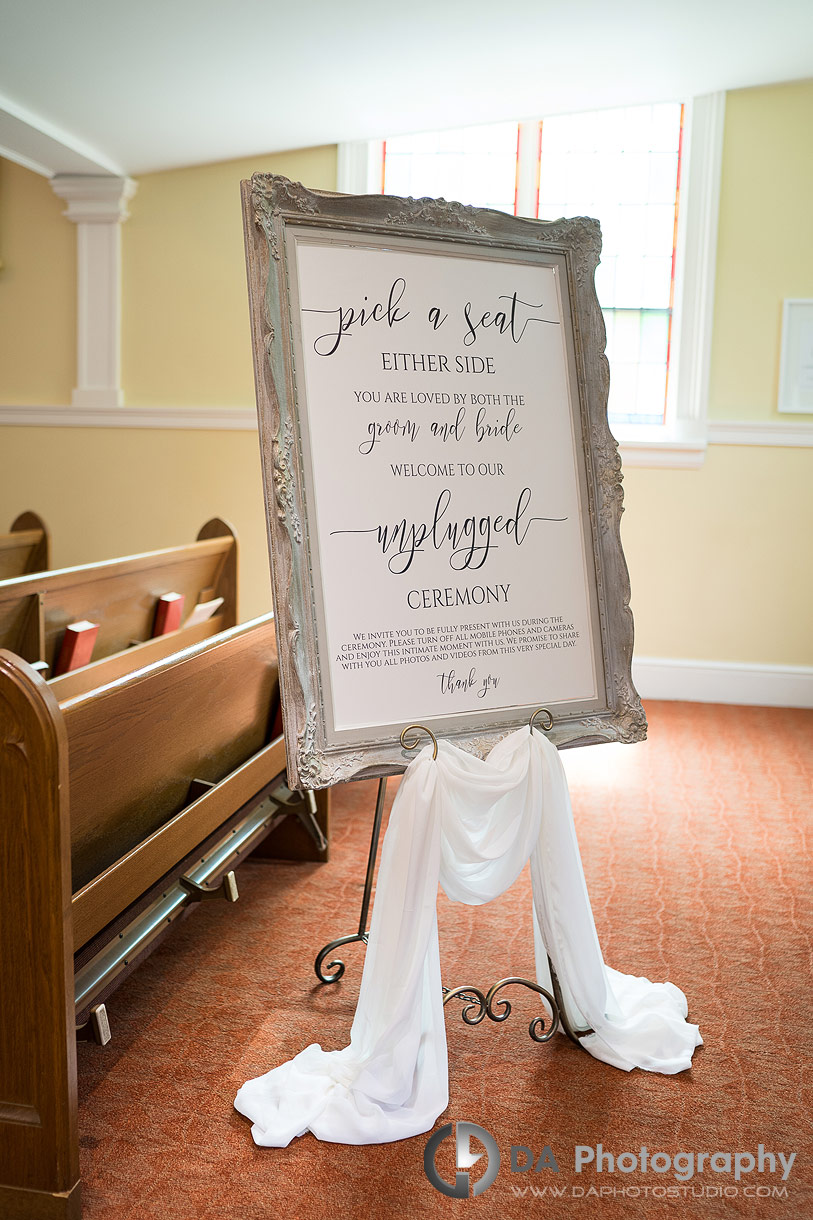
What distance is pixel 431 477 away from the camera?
1.80m

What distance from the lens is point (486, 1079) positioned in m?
1.85

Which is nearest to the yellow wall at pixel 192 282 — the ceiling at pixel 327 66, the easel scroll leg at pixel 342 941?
the ceiling at pixel 327 66

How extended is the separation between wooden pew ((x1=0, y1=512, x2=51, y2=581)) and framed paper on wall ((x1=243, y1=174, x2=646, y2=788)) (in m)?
1.97

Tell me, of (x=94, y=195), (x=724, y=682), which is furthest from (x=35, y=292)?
(x=724, y=682)

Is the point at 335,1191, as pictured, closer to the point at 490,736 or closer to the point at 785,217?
the point at 490,736

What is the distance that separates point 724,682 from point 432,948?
11.6ft

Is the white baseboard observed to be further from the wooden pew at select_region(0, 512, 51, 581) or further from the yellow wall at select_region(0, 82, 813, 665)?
the wooden pew at select_region(0, 512, 51, 581)

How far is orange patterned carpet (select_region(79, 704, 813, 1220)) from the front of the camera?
5.12ft

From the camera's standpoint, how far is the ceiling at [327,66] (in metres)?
3.60

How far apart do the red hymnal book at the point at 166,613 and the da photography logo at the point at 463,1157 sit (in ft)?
5.83

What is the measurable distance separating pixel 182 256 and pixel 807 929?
168 inches

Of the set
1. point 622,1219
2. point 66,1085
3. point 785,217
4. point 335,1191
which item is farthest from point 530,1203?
point 785,217

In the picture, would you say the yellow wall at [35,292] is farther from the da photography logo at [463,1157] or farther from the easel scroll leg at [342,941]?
the da photography logo at [463,1157]

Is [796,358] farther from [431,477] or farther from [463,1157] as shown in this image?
[463,1157]
